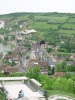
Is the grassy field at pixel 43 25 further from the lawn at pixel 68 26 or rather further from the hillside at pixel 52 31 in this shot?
the lawn at pixel 68 26

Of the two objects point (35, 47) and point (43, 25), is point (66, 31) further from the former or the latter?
point (35, 47)

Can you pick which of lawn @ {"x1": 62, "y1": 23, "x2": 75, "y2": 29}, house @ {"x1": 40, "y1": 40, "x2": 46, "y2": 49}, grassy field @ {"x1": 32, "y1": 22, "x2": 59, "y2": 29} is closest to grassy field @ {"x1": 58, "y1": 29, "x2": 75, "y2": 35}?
lawn @ {"x1": 62, "y1": 23, "x2": 75, "y2": 29}

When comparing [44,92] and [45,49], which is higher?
[44,92]

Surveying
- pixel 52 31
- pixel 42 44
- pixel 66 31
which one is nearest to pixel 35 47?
pixel 42 44

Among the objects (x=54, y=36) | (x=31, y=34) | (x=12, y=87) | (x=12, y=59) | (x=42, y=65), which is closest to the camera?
(x=12, y=87)

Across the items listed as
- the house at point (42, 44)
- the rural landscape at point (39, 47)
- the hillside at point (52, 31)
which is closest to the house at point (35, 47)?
the rural landscape at point (39, 47)

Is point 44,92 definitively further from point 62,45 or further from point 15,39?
point 15,39

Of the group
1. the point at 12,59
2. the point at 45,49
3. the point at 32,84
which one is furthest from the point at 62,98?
the point at 45,49

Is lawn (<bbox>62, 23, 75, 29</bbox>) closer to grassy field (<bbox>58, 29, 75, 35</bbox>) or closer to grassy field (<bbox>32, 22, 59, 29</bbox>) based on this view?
grassy field (<bbox>32, 22, 59, 29</bbox>)

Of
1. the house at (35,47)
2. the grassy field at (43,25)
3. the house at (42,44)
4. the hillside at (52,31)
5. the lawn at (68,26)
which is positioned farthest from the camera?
the grassy field at (43,25)

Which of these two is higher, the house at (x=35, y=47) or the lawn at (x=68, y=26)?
the lawn at (x=68, y=26)

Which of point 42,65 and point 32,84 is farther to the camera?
point 42,65
